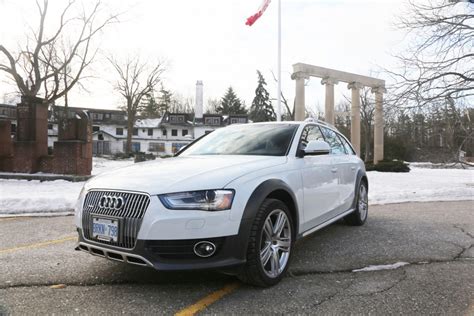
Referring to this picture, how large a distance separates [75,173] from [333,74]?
54.8 feet

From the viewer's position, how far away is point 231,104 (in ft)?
257

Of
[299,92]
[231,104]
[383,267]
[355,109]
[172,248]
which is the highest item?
[231,104]

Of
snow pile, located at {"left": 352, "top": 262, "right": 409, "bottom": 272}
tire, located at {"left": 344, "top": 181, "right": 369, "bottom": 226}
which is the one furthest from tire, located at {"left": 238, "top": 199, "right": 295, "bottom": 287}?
tire, located at {"left": 344, "top": 181, "right": 369, "bottom": 226}

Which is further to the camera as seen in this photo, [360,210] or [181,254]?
[360,210]

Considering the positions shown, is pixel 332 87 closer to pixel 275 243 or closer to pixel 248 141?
pixel 248 141

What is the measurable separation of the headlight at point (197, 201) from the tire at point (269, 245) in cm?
39

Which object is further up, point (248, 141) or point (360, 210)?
point (248, 141)

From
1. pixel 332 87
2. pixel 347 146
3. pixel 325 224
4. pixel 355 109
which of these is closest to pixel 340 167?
pixel 325 224

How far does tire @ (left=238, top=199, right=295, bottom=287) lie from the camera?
3307 mm

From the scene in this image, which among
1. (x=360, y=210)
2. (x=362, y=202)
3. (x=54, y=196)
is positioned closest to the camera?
(x=360, y=210)

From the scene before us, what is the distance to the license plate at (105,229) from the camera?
3.21 m

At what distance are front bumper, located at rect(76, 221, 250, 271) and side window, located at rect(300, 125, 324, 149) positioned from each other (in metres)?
1.79

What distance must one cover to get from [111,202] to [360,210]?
4355mm

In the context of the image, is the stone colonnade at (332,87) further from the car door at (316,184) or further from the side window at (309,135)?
the car door at (316,184)
